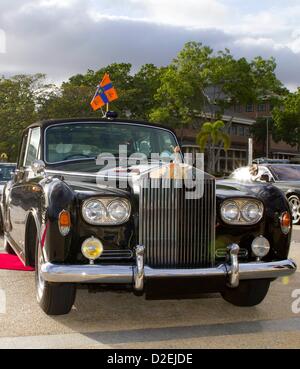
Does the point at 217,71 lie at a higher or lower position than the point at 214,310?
higher

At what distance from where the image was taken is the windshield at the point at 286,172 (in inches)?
533

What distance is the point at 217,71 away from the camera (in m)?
42.3

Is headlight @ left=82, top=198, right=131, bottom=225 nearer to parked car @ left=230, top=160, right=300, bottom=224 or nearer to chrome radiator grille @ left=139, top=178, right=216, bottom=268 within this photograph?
chrome radiator grille @ left=139, top=178, right=216, bottom=268

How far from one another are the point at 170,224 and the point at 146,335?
88cm

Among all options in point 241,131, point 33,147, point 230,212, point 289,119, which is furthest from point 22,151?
point 241,131

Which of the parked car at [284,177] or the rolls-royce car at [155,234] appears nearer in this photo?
the rolls-royce car at [155,234]

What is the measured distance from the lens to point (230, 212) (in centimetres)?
460

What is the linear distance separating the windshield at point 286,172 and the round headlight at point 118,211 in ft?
32.0

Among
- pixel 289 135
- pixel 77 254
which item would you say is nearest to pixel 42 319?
pixel 77 254

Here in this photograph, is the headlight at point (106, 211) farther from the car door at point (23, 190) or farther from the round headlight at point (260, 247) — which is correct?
the round headlight at point (260, 247)

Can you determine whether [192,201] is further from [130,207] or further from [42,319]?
[42,319]

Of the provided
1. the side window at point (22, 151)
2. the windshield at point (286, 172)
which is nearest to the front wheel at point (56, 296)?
the side window at point (22, 151)
